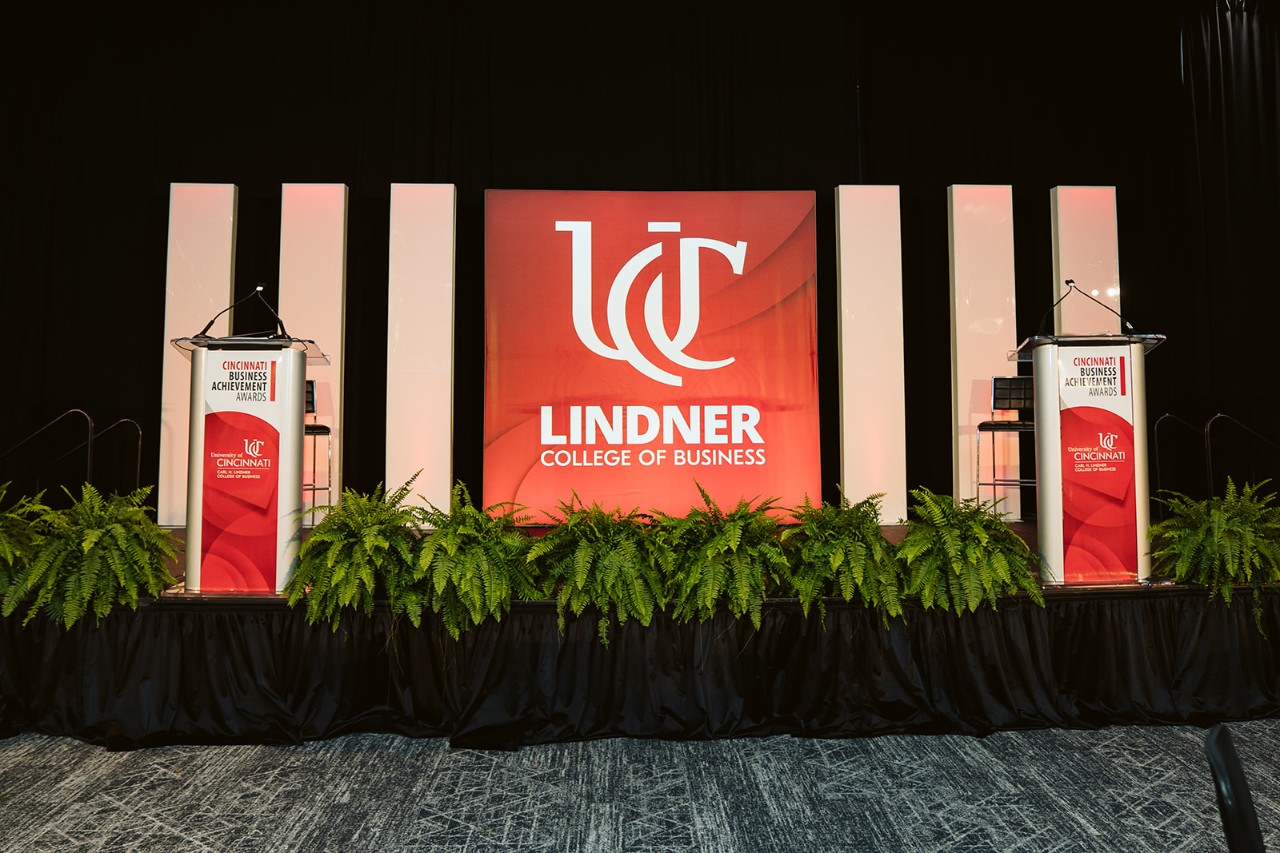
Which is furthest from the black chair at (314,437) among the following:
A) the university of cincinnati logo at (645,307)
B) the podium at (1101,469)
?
the podium at (1101,469)

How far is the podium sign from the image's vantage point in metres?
2.89

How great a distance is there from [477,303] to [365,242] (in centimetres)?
→ 96

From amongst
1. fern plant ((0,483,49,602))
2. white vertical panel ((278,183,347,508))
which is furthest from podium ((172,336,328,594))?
white vertical panel ((278,183,347,508))

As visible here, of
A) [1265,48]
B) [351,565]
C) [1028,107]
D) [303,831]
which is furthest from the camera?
[1028,107]

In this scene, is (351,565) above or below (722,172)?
below

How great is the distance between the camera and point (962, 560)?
2748mm

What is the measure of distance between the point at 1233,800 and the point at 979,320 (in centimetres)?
553

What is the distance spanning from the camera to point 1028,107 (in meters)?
6.09

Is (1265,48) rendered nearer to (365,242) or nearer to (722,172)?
(722,172)

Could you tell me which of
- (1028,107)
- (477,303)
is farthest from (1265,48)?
→ (477,303)

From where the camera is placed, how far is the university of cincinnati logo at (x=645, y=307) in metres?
5.62

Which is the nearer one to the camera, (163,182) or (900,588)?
(900,588)

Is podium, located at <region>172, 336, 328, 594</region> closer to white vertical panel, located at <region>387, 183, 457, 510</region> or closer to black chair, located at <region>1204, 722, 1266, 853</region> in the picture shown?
white vertical panel, located at <region>387, 183, 457, 510</region>

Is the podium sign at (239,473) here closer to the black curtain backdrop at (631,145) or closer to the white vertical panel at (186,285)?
the black curtain backdrop at (631,145)
